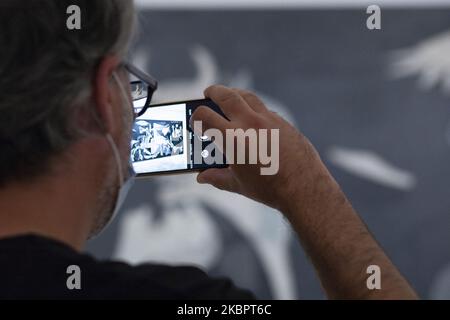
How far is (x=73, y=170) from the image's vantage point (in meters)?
0.68

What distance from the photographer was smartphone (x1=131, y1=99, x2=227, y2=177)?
995mm

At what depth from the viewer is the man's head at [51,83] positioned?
0.66m

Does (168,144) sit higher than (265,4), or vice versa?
(265,4)

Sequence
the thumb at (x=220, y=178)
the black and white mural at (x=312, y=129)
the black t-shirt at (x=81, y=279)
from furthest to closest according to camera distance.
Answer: the black and white mural at (x=312, y=129), the thumb at (x=220, y=178), the black t-shirt at (x=81, y=279)

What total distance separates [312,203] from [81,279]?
0.97ft

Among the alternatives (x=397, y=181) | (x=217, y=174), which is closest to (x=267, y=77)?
(x=397, y=181)
